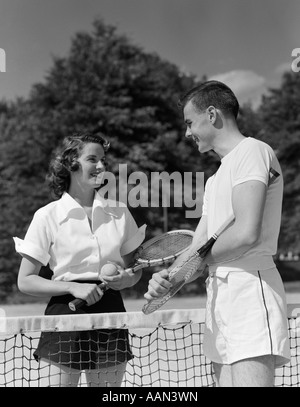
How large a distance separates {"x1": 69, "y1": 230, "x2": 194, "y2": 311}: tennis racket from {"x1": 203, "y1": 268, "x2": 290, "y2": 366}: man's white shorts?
22.1 inches

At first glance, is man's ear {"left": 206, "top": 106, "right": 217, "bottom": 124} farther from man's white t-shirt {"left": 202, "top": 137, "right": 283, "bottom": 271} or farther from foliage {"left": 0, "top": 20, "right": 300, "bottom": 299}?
foliage {"left": 0, "top": 20, "right": 300, "bottom": 299}

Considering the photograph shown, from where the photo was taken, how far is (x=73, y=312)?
7.61ft

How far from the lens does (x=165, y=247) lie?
2.42 m

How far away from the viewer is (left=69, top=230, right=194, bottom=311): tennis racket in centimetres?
236

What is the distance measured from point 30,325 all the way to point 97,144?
753 mm

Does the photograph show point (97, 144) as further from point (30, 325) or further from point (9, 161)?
point (9, 161)

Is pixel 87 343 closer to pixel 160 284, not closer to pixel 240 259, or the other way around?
pixel 160 284

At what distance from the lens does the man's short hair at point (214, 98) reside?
1.88m

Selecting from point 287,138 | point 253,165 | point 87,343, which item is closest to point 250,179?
point 253,165

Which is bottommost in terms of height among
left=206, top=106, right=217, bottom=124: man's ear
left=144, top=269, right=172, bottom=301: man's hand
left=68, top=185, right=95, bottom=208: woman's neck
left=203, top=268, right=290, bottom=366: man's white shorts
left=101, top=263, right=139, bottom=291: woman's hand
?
left=203, top=268, right=290, bottom=366: man's white shorts

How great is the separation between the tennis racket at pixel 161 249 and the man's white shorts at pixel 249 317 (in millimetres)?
560

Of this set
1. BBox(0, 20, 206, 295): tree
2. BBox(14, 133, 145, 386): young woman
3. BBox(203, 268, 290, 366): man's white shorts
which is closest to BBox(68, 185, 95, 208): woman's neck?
BBox(14, 133, 145, 386): young woman

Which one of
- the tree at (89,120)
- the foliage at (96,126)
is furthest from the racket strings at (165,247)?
the tree at (89,120)

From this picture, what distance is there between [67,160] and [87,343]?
0.71m
